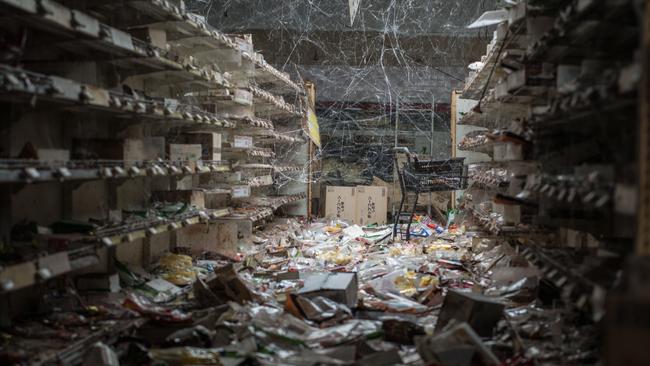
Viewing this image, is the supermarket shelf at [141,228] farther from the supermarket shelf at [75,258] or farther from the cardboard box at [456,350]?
the cardboard box at [456,350]

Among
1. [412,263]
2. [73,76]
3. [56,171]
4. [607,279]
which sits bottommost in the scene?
[412,263]

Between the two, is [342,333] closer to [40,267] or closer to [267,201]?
[40,267]

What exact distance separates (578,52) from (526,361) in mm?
1633

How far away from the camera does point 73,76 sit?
3.76 metres

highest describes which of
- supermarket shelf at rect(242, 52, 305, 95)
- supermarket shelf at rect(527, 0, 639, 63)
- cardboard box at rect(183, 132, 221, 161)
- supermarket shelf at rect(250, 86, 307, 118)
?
supermarket shelf at rect(242, 52, 305, 95)

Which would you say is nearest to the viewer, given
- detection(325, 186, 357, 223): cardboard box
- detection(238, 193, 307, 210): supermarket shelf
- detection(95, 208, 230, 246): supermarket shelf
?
detection(95, 208, 230, 246): supermarket shelf

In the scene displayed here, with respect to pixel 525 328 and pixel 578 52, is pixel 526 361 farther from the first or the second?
pixel 578 52

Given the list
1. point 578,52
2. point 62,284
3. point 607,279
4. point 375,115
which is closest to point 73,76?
point 62,284

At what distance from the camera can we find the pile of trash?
295 centimetres

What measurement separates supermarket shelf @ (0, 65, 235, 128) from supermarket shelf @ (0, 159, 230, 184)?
322mm

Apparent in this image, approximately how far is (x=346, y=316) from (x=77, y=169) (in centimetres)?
183

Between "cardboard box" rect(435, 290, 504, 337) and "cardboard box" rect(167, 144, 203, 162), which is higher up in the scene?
"cardboard box" rect(167, 144, 203, 162)

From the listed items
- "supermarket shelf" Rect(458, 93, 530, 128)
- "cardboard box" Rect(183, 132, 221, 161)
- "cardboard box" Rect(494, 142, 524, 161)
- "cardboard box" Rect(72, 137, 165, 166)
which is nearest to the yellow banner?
"cardboard box" Rect(183, 132, 221, 161)

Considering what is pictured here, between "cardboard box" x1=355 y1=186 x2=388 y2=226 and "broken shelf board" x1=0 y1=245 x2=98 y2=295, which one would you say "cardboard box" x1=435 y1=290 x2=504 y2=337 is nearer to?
"broken shelf board" x1=0 y1=245 x2=98 y2=295
